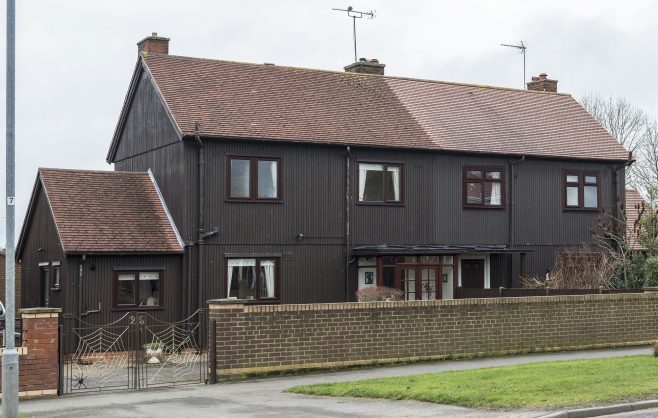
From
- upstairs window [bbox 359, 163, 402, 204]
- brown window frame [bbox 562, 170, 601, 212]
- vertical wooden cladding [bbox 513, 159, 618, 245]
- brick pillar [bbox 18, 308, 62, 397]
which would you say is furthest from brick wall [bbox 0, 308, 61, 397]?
brown window frame [bbox 562, 170, 601, 212]

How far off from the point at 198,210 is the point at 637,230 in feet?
49.2

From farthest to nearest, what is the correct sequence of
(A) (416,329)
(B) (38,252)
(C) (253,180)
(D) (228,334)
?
(B) (38,252), (C) (253,180), (A) (416,329), (D) (228,334)

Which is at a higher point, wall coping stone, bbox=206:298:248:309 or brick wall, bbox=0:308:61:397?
wall coping stone, bbox=206:298:248:309

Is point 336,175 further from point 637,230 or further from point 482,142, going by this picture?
point 637,230

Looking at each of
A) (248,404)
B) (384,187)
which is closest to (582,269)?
(384,187)

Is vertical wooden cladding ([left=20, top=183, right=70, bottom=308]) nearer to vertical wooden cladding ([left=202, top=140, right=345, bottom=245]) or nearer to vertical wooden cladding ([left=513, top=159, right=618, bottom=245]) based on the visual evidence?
vertical wooden cladding ([left=202, top=140, right=345, bottom=245])

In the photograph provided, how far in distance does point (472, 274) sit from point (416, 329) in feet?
37.4

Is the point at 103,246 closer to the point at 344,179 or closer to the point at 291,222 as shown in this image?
the point at 291,222

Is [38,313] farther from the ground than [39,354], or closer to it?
farther from the ground

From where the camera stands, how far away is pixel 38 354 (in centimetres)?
1852

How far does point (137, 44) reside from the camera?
34.1 meters

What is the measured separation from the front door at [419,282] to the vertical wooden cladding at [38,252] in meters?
10.0

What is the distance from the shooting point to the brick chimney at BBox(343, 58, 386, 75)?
36688mm

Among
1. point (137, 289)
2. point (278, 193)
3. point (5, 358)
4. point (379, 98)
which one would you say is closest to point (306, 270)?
point (278, 193)
